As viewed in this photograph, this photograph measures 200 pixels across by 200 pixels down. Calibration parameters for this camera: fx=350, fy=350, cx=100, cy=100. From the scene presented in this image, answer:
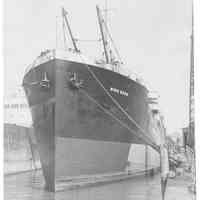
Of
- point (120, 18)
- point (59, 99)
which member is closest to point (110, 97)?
point (59, 99)

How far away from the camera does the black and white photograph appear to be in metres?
2.60

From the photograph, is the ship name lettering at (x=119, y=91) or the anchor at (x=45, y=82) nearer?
the anchor at (x=45, y=82)

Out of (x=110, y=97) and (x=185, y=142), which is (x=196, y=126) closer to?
(x=185, y=142)

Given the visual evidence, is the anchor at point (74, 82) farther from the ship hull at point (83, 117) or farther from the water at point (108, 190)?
the water at point (108, 190)

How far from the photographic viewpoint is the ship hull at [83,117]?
8.43ft

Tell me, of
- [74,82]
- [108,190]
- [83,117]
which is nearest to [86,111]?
[83,117]

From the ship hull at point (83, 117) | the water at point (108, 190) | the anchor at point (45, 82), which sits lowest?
the water at point (108, 190)

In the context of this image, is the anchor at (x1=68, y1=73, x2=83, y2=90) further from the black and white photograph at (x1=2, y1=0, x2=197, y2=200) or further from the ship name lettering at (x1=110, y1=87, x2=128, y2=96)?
the ship name lettering at (x1=110, y1=87, x2=128, y2=96)

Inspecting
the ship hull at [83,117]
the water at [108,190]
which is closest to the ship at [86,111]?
the ship hull at [83,117]

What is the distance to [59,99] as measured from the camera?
101 inches

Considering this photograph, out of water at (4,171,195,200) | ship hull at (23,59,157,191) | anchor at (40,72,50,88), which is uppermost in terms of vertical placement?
anchor at (40,72,50,88)

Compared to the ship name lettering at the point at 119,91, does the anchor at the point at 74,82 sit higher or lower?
higher

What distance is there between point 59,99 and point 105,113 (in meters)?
0.37

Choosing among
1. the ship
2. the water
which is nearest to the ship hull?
the ship
